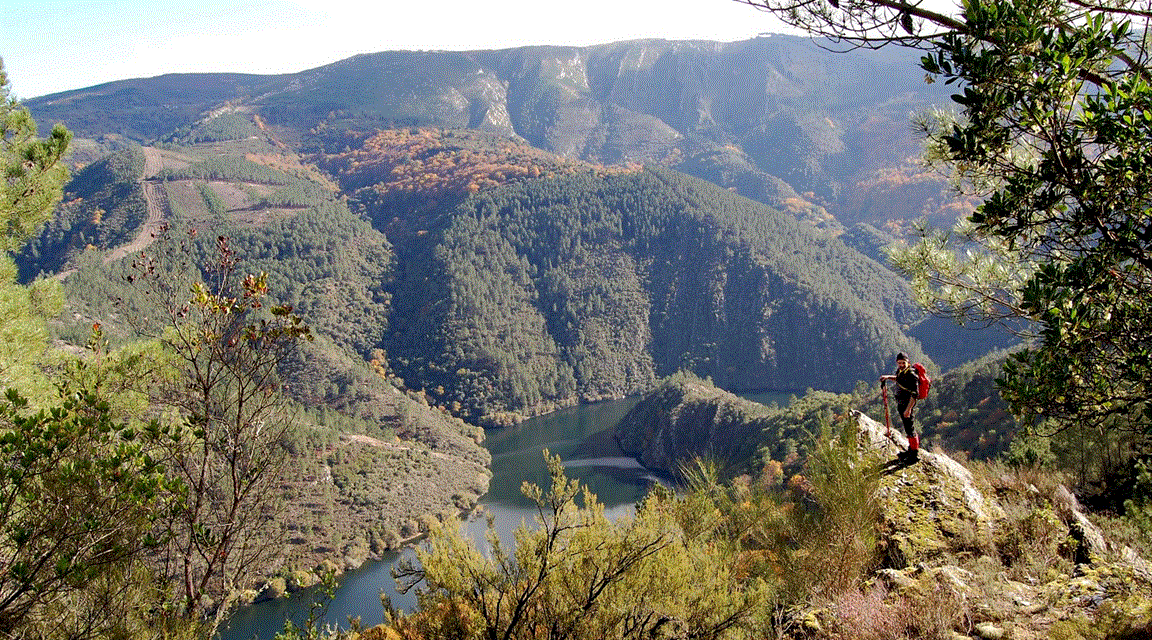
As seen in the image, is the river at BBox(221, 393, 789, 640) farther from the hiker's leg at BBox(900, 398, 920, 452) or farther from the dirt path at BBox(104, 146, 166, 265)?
the dirt path at BBox(104, 146, 166, 265)

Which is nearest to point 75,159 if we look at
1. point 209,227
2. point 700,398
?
point 209,227

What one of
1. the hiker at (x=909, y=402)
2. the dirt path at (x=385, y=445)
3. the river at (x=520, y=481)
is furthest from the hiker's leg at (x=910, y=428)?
the dirt path at (x=385, y=445)

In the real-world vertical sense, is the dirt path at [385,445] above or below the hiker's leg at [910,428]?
below

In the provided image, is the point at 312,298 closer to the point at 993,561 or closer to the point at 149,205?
the point at 149,205

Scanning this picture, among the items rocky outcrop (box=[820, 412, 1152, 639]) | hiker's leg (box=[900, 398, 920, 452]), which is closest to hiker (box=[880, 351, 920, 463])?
hiker's leg (box=[900, 398, 920, 452])

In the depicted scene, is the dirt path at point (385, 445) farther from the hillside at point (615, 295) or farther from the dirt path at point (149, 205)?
the dirt path at point (149, 205)

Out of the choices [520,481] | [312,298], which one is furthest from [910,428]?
[312,298]
